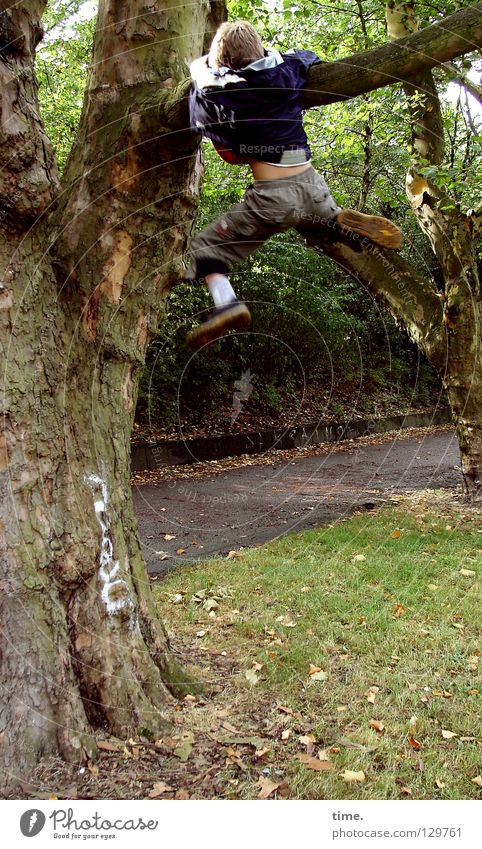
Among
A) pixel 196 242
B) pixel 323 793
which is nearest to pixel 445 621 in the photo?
pixel 323 793

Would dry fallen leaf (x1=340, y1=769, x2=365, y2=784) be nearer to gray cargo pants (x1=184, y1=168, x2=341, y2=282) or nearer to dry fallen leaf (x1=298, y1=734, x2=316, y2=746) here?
dry fallen leaf (x1=298, y1=734, x2=316, y2=746)

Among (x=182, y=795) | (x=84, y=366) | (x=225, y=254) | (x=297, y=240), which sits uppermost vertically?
(x=297, y=240)

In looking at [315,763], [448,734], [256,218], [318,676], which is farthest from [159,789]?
[256,218]

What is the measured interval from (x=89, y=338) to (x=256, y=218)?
110 centimetres

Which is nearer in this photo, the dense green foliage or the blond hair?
the blond hair

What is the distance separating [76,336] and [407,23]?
7.06 meters

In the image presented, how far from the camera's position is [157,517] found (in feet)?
26.4

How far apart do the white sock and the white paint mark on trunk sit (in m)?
1.14

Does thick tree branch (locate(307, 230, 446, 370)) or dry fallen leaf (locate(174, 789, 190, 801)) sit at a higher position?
thick tree branch (locate(307, 230, 446, 370))

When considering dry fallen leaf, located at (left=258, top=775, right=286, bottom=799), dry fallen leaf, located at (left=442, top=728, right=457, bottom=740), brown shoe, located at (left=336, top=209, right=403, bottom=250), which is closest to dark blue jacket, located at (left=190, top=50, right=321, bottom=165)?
brown shoe, located at (left=336, top=209, right=403, bottom=250)

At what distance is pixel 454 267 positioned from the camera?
7.95m

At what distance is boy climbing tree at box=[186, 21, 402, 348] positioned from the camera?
3.05 metres
